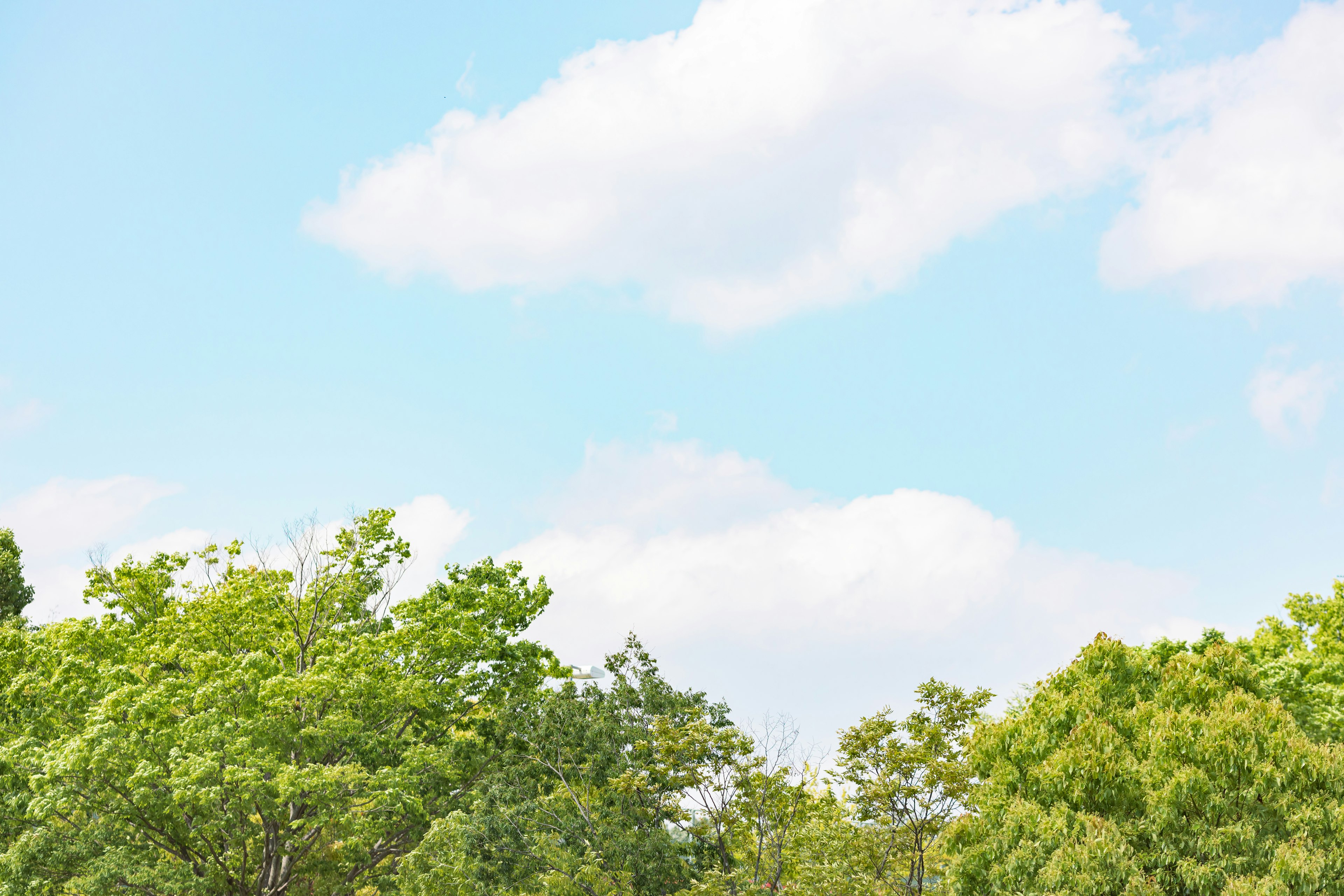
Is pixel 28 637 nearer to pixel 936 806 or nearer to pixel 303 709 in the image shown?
pixel 303 709

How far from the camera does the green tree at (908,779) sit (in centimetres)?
1895

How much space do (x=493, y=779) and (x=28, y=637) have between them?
1136cm

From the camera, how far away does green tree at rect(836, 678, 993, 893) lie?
746 inches

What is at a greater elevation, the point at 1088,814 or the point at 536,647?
the point at 536,647

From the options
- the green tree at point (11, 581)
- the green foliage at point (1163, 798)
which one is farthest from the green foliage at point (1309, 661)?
the green tree at point (11, 581)

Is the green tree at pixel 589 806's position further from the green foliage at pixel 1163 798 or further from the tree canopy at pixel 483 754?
the green foliage at pixel 1163 798

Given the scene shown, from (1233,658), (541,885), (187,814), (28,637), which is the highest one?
(28,637)

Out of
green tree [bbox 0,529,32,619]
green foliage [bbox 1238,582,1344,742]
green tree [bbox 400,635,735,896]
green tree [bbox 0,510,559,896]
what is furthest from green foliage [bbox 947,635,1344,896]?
green tree [bbox 0,529,32,619]

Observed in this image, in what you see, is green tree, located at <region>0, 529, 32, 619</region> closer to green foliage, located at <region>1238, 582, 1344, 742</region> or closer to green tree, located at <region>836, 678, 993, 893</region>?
green tree, located at <region>836, 678, 993, 893</region>

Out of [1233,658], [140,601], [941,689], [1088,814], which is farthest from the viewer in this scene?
[140,601]

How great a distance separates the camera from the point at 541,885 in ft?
59.5

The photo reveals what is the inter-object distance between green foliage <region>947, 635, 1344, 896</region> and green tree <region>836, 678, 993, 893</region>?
536 centimetres

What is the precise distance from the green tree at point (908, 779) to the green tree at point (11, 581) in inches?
1098

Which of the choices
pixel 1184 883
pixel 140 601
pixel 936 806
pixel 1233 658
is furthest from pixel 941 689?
pixel 140 601
